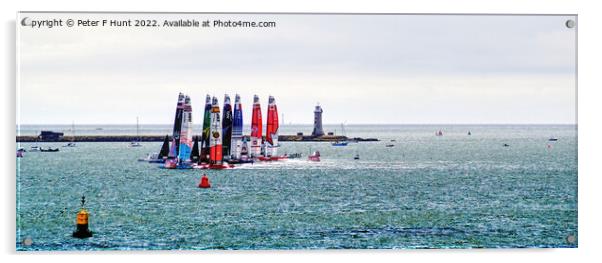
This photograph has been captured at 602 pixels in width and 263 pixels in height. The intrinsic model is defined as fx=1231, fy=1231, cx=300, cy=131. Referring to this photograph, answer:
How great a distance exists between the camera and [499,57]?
21.2m

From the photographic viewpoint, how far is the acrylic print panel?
20531 mm

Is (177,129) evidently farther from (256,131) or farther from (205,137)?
(256,131)

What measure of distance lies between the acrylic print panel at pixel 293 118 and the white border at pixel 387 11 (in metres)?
0.18

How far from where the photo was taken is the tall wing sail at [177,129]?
2148 cm

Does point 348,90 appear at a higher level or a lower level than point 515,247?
higher

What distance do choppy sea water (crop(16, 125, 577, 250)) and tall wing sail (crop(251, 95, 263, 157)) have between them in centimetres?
38

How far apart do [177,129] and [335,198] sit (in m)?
3.13

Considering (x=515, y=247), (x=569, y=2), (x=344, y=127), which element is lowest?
(x=515, y=247)

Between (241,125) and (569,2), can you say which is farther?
(241,125)

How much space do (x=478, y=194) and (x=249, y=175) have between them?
4353 mm

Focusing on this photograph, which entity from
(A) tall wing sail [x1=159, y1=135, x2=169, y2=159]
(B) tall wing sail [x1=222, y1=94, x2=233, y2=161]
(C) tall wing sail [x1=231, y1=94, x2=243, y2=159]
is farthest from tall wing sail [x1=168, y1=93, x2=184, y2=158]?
(C) tall wing sail [x1=231, y1=94, x2=243, y2=159]

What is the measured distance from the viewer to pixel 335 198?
22250mm

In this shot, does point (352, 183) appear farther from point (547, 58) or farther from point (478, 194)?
point (547, 58)

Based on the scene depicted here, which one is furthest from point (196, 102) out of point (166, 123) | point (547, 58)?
point (547, 58)
